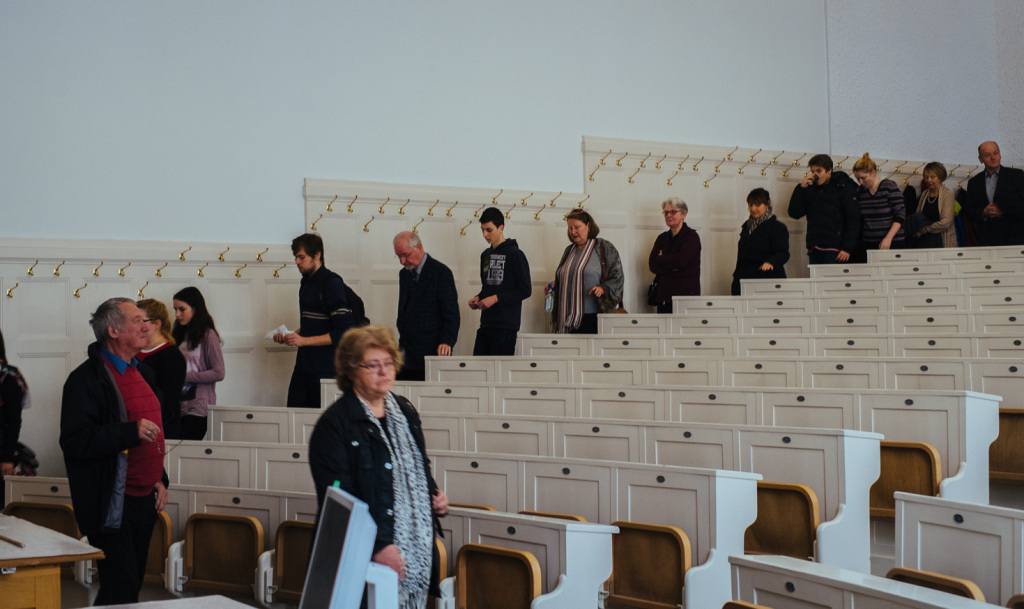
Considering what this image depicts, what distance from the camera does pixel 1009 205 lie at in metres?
6.73

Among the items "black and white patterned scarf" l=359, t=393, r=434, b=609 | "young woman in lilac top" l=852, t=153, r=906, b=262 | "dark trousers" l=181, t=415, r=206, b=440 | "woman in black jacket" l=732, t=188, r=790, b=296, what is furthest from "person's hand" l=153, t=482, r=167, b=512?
"young woman in lilac top" l=852, t=153, r=906, b=262

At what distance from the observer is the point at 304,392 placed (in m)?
5.25

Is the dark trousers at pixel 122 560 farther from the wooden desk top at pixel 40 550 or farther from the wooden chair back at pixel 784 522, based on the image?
the wooden chair back at pixel 784 522

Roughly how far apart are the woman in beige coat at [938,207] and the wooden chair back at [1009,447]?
155 inches

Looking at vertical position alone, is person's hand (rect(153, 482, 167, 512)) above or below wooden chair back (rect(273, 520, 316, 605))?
above

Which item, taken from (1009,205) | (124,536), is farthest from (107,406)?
(1009,205)

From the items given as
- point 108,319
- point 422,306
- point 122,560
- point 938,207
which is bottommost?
point 122,560

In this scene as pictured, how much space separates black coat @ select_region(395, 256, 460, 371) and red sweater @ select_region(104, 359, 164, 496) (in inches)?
98.3

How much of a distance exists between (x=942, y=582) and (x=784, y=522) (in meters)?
0.89

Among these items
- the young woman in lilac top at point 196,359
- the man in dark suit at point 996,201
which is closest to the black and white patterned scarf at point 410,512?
the young woman in lilac top at point 196,359

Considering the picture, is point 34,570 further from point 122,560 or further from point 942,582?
point 942,582

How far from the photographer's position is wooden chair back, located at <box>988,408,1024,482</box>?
365 centimetres

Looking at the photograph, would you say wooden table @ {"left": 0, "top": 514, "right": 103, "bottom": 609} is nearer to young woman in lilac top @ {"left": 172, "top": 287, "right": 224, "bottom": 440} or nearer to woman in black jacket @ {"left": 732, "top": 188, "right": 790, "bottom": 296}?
young woman in lilac top @ {"left": 172, "top": 287, "right": 224, "bottom": 440}

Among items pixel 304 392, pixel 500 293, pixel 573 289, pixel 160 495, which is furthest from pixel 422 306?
pixel 160 495
